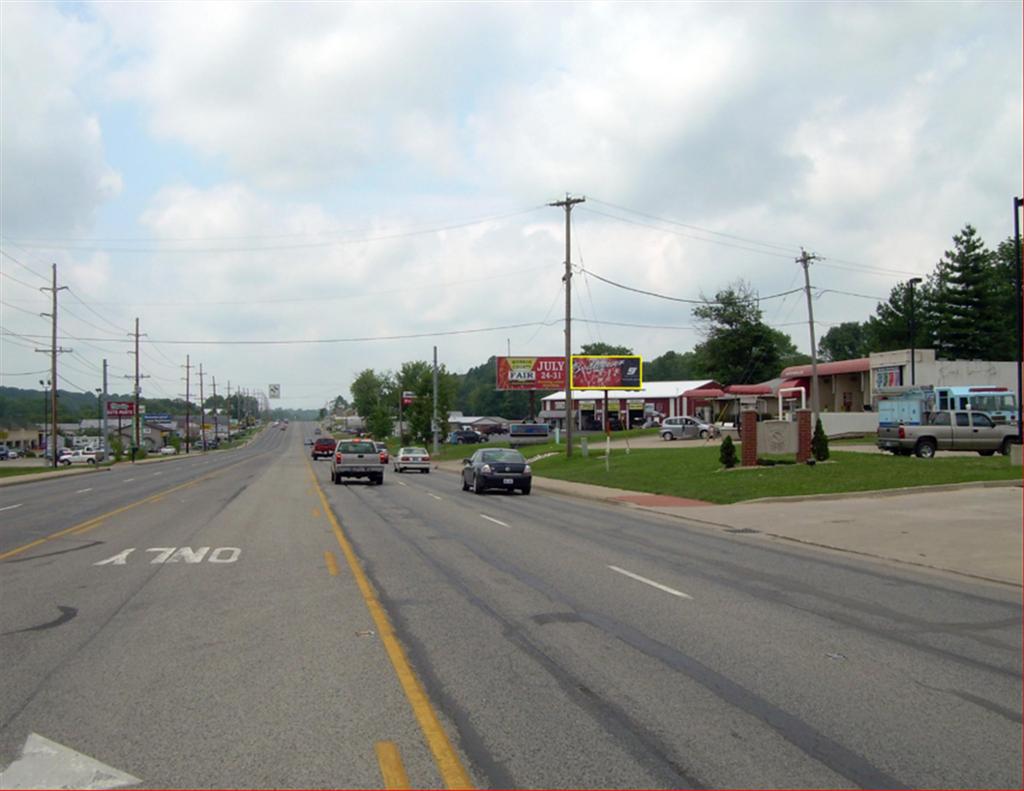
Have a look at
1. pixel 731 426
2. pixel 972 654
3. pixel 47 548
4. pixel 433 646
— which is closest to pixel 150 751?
pixel 433 646

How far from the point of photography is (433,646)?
28.2ft

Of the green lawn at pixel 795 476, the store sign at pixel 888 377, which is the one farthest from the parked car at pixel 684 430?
the green lawn at pixel 795 476

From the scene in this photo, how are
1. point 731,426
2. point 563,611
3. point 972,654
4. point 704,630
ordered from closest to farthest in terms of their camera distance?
point 972,654 < point 704,630 < point 563,611 < point 731,426

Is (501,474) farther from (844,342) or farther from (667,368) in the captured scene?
(667,368)

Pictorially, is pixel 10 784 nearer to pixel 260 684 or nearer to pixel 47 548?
pixel 260 684

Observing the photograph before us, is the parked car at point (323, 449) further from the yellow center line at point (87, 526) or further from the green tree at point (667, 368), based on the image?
the green tree at point (667, 368)

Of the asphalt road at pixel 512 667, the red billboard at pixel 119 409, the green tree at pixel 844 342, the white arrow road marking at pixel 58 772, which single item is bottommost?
the asphalt road at pixel 512 667

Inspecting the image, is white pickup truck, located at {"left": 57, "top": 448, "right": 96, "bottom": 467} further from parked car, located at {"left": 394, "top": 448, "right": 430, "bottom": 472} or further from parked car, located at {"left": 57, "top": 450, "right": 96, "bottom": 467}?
parked car, located at {"left": 394, "top": 448, "right": 430, "bottom": 472}

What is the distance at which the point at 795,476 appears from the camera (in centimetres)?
2866

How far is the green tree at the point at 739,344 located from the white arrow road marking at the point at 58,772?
98.8 meters

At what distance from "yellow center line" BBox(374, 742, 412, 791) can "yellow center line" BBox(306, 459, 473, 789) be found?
0.21m

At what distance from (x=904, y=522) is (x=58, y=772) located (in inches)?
660

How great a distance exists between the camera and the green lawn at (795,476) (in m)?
25.5

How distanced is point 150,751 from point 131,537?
13698 millimetres
